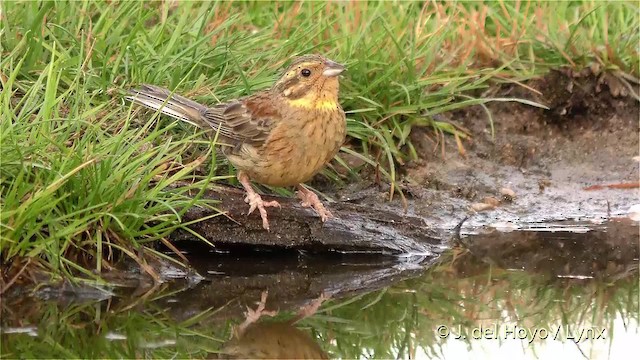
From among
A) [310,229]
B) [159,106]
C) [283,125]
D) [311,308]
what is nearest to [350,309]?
[311,308]

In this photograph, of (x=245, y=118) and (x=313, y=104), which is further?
(x=245, y=118)

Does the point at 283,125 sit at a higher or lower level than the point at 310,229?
higher

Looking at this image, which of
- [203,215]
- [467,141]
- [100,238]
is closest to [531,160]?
[467,141]

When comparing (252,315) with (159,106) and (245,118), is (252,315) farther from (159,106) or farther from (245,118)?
(159,106)

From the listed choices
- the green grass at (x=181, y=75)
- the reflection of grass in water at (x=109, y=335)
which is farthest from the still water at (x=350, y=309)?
the green grass at (x=181, y=75)

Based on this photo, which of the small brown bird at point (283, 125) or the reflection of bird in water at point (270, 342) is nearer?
the reflection of bird in water at point (270, 342)

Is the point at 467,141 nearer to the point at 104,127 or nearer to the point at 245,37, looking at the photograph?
the point at 245,37

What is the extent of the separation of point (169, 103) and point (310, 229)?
1.09 metres

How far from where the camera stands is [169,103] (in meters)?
6.81

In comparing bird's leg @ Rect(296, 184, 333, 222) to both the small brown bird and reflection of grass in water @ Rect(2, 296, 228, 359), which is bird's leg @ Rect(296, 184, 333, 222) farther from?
reflection of grass in water @ Rect(2, 296, 228, 359)

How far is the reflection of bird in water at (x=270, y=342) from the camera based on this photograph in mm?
5004

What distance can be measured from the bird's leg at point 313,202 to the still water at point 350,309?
8.7 inches

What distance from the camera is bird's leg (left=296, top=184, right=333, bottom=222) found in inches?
256

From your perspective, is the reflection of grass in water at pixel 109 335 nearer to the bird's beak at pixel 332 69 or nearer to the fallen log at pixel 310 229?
the fallen log at pixel 310 229
